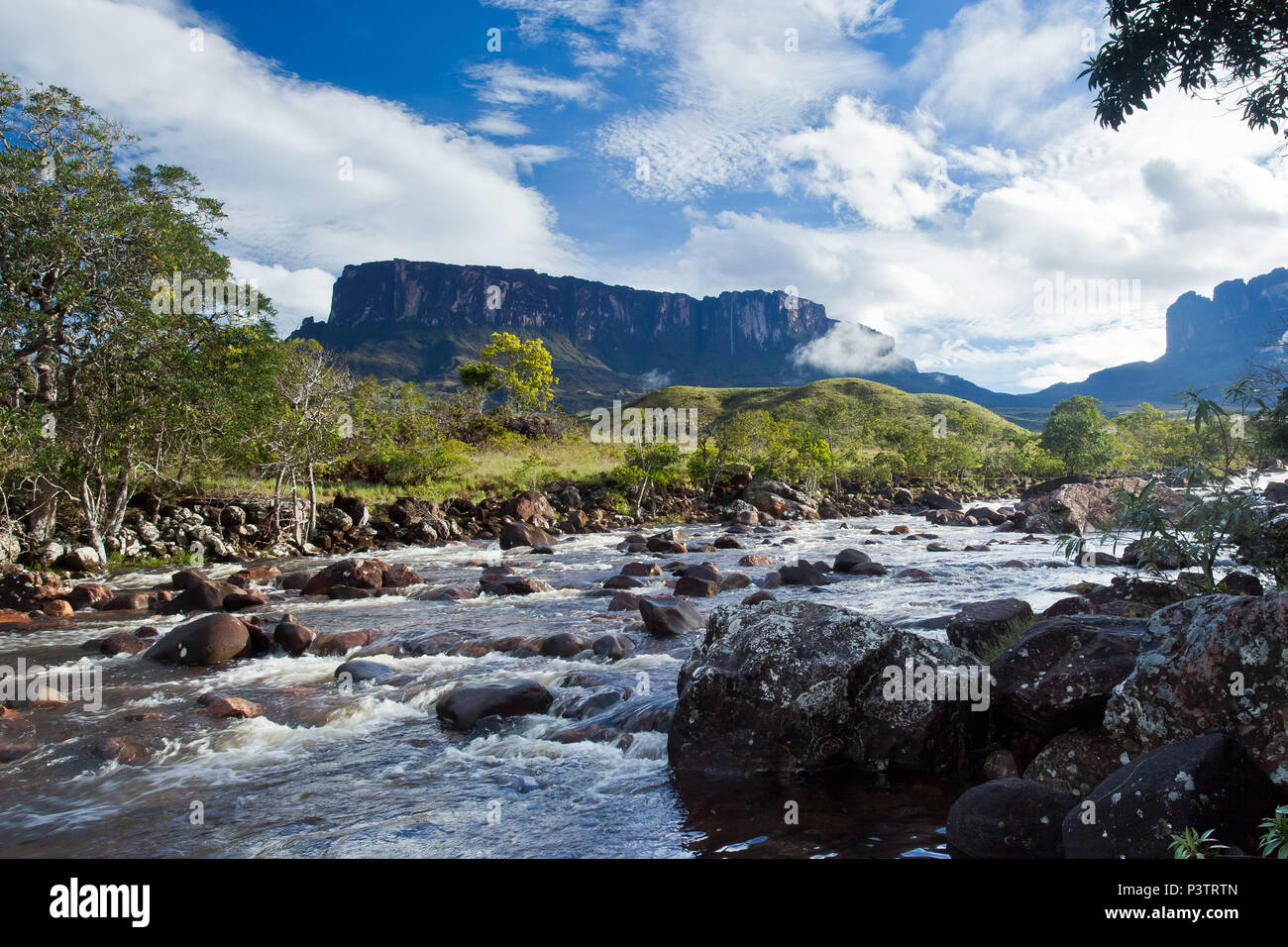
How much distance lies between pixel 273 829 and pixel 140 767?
2537 millimetres

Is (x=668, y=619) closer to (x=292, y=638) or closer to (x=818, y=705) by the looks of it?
(x=818, y=705)

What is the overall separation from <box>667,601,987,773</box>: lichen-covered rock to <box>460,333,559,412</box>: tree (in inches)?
1792

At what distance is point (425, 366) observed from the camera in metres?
193

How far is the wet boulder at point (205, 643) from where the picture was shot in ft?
37.4

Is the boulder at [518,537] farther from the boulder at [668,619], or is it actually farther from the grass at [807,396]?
the grass at [807,396]

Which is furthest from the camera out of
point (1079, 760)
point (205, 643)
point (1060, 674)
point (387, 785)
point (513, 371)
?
point (513, 371)

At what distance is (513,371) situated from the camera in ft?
168

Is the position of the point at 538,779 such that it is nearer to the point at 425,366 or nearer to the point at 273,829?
the point at 273,829

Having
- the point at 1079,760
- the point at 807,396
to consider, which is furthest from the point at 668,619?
the point at 807,396

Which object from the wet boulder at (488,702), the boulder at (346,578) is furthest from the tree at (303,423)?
the wet boulder at (488,702)

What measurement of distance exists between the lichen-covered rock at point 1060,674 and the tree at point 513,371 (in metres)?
46.7

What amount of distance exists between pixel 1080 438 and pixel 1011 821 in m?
74.8
